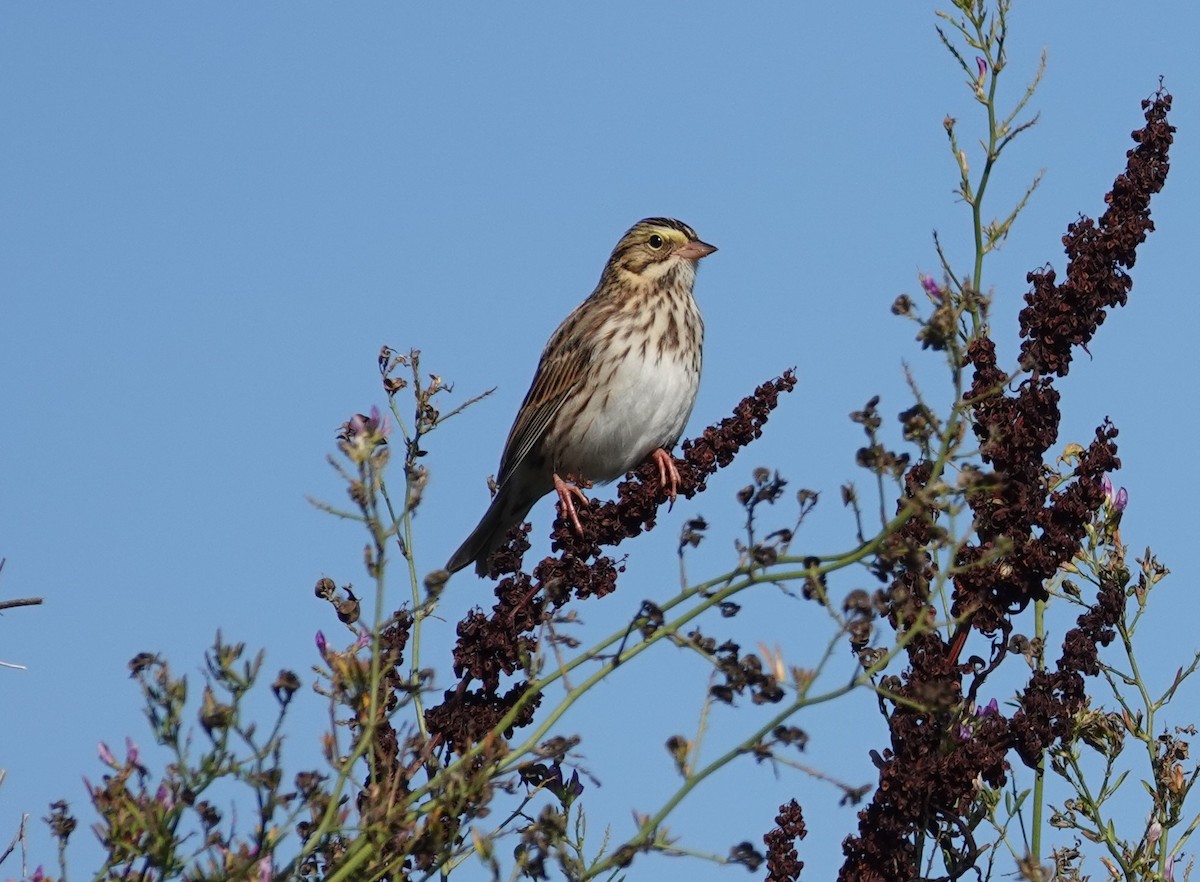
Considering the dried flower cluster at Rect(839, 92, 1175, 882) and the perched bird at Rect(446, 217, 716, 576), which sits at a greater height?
the perched bird at Rect(446, 217, 716, 576)

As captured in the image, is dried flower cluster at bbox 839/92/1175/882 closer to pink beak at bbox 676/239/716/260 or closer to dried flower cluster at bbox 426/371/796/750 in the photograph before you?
dried flower cluster at bbox 426/371/796/750

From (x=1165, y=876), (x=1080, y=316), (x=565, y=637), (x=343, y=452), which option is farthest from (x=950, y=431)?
(x=1165, y=876)

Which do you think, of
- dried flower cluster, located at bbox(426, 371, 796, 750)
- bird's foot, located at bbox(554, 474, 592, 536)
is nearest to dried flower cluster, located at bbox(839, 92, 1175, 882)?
dried flower cluster, located at bbox(426, 371, 796, 750)

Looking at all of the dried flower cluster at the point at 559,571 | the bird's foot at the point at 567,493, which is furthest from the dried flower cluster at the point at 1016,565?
the bird's foot at the point at 567,493

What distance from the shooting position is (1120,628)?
6.24m

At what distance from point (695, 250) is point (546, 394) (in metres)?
1.15

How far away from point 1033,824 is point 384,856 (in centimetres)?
252

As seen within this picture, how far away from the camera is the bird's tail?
8539 mm

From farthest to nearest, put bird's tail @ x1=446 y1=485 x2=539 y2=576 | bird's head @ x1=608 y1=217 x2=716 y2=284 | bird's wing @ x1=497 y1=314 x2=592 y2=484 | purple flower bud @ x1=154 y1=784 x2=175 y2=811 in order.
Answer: bird's head @ x1=608 y1=217 x2=716 y2=284 → bird's wing @ x1=497 y1=314 x2=592 y2=484 → bird's tail @ x1=446 y1=485 x2=539 y2=576 → purple flower bud @ x1=154 y1=784 x2=175 y2=811

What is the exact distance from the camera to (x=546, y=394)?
8977 millimetres

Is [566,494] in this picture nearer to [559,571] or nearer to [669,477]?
[669,477]

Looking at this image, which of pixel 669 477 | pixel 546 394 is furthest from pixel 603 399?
pixel 669 477

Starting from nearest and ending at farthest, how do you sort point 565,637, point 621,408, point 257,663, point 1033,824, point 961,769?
point 257,663, point 565,637, point 961,769, point 1033,824, point 621,408

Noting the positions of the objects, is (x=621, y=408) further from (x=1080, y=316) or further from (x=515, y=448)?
(x=1080, y=316)
